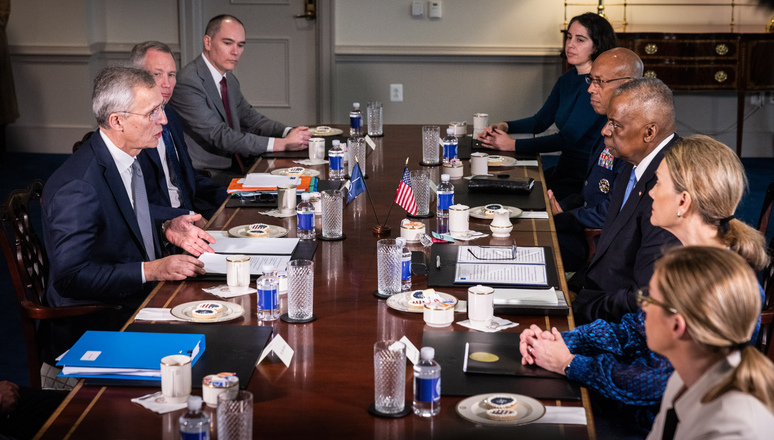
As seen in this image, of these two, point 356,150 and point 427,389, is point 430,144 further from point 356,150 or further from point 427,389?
point 427,389

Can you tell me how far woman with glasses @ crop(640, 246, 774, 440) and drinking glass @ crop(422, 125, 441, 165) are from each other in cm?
275

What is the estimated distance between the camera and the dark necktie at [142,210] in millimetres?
3010

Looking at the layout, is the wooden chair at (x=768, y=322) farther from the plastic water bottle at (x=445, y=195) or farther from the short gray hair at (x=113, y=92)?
the short gray hair at (x=113, y=92)

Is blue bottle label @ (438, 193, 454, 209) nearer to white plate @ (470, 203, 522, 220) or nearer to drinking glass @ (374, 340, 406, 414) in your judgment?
white plate @ (470, 203, 522, 220)

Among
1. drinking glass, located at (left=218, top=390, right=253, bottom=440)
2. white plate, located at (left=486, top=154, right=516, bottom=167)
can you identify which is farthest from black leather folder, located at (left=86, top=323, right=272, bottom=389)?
white plate, located at (left=486, top=154, right=516, bottom=167)

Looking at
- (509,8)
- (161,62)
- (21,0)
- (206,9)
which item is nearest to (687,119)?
(509,8)

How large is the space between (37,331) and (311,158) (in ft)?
6.29

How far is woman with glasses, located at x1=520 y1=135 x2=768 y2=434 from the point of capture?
77.7 inches

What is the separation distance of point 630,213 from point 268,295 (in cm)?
115

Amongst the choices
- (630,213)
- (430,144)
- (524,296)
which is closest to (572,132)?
(430,144)

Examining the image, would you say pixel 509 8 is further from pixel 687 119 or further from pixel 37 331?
pixel 37 331

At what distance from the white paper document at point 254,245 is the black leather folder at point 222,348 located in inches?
24.9

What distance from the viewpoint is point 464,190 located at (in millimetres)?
3779

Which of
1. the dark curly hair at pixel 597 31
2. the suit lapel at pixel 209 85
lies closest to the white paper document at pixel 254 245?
the suit lapel at pixel 209 85
